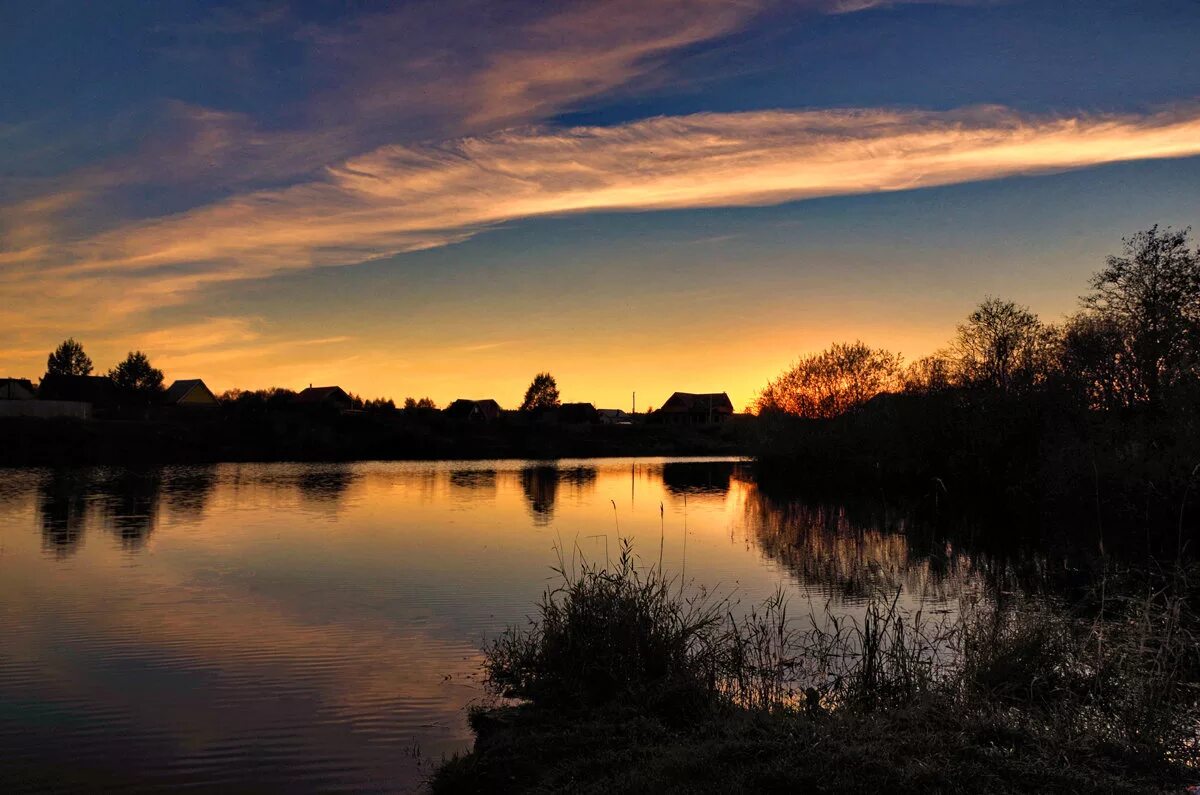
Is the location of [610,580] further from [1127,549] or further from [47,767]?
[1127,549]

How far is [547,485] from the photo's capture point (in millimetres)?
46938

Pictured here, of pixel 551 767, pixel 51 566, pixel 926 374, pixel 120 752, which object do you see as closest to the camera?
pixel 551 767

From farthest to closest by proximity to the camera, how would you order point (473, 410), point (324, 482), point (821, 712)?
point (473, 410)
point (324, 482)
point (821, 712)

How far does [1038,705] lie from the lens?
8062 millimetres

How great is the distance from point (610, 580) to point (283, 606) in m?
7.86

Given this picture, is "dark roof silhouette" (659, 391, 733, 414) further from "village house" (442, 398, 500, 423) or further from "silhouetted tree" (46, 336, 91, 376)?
"silhouetted tree" (46, 336, 91, 376)

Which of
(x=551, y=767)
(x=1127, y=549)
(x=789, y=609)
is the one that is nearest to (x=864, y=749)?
(x=551, y=767)

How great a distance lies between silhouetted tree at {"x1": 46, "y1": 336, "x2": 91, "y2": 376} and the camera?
328ft

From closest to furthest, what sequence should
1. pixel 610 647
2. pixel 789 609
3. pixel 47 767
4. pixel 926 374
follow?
1. pixel 47 767
2. pixel 610 647
3. pixel 789 609
4. pixel 926 374

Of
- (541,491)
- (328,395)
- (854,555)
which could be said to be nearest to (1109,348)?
(854,555)

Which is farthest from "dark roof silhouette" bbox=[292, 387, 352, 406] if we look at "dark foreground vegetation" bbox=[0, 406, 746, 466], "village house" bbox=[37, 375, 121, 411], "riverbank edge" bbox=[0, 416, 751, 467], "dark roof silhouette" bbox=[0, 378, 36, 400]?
"dark roof silhouette" bbox=[0, 378, 36, 400]

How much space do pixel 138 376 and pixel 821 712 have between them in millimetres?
105685

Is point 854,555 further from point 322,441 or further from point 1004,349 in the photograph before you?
point 322,441

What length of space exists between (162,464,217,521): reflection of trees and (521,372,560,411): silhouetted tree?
61408mm
